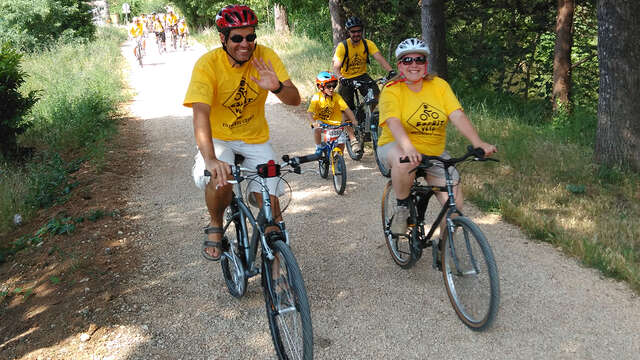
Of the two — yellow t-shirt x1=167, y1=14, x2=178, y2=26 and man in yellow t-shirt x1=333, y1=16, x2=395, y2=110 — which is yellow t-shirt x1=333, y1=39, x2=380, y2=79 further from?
yellow t-shirt x1=167, y1=14, x2=178, y2=26

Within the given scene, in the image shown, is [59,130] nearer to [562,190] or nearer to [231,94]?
[231,94]

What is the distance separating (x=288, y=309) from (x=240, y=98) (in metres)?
1.66

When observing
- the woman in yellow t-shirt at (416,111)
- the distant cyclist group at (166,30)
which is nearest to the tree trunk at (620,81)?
the woman in yellow t-shirt at (416,111)

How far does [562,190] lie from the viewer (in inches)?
242

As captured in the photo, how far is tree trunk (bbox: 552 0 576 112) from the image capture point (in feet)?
31.4

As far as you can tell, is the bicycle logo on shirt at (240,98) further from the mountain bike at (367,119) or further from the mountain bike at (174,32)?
the mountain bike at (174,32)

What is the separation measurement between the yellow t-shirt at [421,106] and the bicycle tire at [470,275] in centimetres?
89

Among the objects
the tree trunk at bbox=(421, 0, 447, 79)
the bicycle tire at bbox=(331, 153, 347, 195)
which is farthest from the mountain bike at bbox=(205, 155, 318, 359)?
the tree trunk at bbox=(421, 0, 447, 79)

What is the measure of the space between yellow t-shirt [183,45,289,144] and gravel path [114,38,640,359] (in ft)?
5.05

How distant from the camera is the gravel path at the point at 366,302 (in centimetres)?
364

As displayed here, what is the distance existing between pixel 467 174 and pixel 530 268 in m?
2.60

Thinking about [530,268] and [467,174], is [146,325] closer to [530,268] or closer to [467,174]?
[530,268]

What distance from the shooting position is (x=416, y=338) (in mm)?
3760

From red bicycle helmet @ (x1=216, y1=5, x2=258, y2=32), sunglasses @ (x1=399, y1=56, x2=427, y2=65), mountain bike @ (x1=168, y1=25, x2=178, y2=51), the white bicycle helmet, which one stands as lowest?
sunglasses @ (x1=399, y1=56, x2=427, y2=65)
